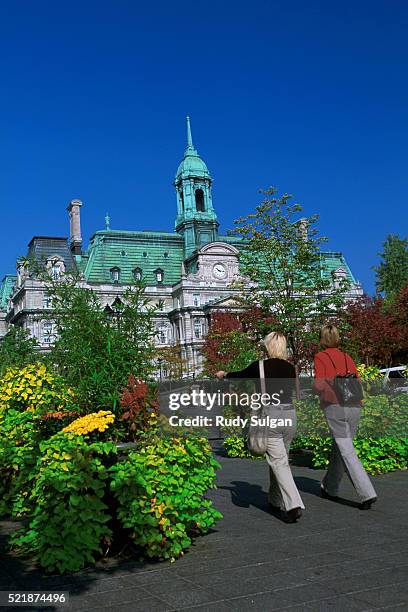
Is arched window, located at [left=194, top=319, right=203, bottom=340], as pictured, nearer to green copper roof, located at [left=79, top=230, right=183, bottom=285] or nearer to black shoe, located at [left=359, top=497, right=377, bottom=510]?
green copper roof, located at [left=79, top=230, right=183, bottom=285]

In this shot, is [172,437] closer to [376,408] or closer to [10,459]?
[10,459]

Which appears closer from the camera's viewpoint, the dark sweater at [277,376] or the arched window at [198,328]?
the dark sweater at [277,376]

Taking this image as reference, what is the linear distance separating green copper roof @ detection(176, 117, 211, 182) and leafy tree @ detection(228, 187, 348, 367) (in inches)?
2900

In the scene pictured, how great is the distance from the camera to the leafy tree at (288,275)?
17.4 m

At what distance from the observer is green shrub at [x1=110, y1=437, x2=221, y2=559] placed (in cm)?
557

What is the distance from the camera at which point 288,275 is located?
59.4ft

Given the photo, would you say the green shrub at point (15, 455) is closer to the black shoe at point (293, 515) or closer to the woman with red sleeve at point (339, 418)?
the black shoe at point (293, 515)

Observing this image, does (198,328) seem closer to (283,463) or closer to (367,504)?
(367,504)

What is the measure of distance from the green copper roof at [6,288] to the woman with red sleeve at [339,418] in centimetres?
9232

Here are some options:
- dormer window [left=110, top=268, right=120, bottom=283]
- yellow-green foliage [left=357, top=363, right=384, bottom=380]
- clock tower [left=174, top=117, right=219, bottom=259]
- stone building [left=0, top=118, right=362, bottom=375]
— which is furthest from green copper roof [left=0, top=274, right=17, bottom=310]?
yellow-green foliage [left=357, top=363, right=384, bottom=380]

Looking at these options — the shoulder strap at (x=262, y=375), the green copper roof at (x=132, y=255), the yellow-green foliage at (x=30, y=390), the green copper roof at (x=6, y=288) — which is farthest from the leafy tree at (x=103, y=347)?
the green copper roof at (x=6, y=288)

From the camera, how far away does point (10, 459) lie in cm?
766

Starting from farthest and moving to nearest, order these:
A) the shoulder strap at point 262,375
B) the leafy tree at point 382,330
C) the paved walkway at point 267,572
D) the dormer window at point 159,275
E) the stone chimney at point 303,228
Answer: the dormer window at point 159,275 → the leafy tree at point 382,330 → the stone chimney at point 303,228 → the shoulder strap at point 262,375 → the paved walkway at point 267,572

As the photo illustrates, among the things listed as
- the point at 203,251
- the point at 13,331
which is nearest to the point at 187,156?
the point at 203,251
